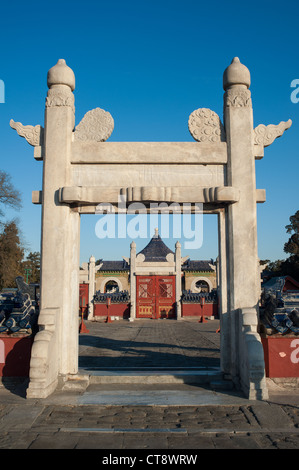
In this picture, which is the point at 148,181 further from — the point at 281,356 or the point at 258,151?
the point at 281,356

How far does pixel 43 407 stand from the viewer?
4766 mm

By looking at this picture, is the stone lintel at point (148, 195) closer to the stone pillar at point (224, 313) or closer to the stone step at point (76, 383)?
the stone pillar at point (224, 313)

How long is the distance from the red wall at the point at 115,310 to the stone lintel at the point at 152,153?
19769 millimetres

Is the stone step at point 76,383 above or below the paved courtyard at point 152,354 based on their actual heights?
above

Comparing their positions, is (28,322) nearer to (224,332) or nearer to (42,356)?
(42,356)

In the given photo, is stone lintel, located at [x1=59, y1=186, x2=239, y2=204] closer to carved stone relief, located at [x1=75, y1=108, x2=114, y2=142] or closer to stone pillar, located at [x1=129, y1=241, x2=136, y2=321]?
carved stone relief, located at [x1=75, y1=108, x2=114, y2=142]

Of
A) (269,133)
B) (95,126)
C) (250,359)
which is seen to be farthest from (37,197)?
(250,359)

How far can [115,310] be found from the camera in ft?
82.8

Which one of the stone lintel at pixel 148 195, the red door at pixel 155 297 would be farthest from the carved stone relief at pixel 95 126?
the red door at pixel 155 297

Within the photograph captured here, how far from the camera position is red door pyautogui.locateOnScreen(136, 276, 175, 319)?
24.7m

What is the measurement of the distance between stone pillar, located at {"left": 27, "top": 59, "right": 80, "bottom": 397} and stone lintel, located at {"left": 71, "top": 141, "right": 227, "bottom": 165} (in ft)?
1.14

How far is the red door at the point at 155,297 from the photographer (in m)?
24.7

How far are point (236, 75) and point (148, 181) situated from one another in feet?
7.41
